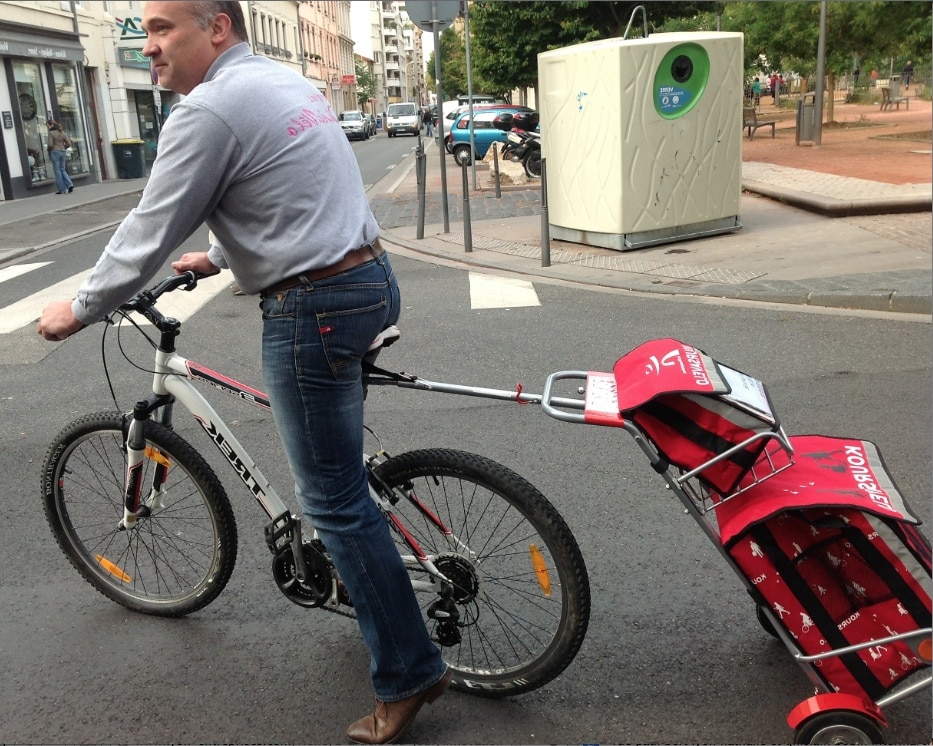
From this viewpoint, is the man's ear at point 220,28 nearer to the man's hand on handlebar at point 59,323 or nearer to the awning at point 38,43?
the man's hand on handlebar at point 59,323

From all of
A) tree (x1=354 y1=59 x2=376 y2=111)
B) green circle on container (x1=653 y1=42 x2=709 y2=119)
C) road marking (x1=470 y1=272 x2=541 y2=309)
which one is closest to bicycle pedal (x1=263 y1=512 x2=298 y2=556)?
road marking (x1=470 y1=272 x2=541 y2=309)

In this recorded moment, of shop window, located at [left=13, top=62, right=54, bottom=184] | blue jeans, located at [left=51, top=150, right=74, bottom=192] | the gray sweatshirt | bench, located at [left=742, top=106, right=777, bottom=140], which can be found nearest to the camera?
the gray sweatshirt

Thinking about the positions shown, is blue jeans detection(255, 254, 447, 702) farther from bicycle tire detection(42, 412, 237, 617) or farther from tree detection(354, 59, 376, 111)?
tree detection(354, 59, 376, 111)

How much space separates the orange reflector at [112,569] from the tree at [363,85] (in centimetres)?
9694

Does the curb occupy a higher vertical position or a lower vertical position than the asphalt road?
lower

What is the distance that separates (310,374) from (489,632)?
102cm

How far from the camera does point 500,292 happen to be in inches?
340

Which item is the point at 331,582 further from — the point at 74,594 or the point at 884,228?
Result: the point at 884,228

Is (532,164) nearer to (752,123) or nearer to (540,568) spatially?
(752,123)

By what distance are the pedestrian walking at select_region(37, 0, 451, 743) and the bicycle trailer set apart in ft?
1.72

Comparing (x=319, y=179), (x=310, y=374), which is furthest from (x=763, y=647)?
(x=319, y=179)

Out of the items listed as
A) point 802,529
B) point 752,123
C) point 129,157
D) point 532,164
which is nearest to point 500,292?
point 802,529

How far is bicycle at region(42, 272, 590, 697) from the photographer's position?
8.49 ft

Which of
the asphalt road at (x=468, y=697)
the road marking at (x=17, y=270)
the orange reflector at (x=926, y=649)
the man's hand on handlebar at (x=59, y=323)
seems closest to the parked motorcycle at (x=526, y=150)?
→ the road marking at (x=17, y=270)
